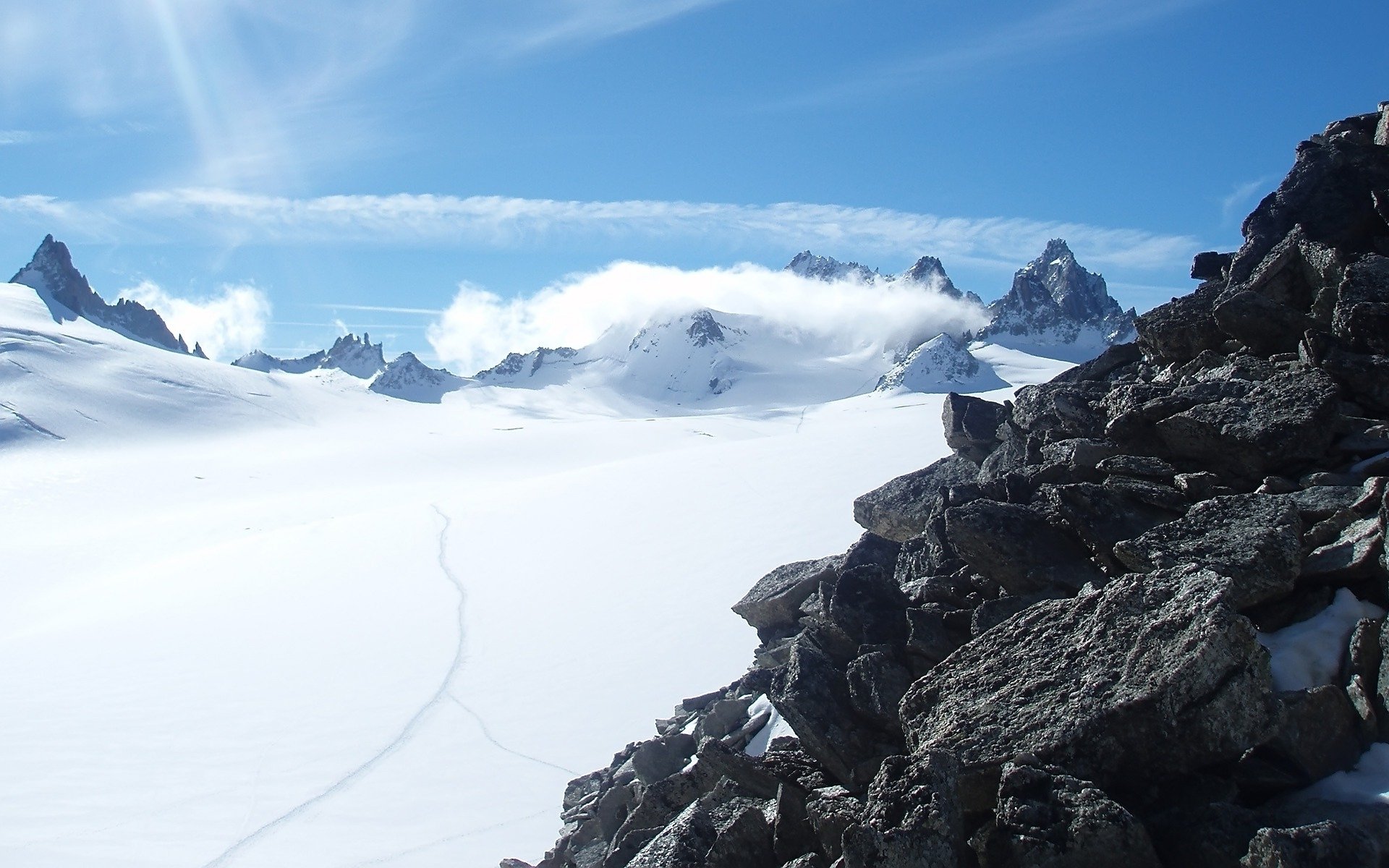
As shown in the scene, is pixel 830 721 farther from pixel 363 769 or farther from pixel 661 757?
pixel 363 769

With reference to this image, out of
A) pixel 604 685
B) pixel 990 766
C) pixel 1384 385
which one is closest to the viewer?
pixel 990 766

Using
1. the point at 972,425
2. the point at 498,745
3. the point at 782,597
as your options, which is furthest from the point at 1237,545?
the point at 498,745

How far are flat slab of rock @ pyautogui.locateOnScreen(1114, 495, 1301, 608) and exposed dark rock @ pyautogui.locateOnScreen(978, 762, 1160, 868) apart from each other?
5.92ft

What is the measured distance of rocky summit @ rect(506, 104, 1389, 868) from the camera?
5477mm

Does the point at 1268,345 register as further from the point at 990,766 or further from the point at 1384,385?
the point at 990,766

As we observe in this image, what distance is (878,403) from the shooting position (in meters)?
136

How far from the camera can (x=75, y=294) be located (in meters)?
154

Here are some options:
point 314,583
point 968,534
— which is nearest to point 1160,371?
point 968,534

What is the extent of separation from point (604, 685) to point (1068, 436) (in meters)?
9.38

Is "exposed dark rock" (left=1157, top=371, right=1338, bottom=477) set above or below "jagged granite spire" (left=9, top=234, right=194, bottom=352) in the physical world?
below

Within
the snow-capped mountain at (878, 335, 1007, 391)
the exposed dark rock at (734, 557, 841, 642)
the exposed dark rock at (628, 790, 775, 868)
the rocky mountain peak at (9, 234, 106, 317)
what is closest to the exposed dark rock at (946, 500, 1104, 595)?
the exposed dark rock at (628, 790, 775, 868)

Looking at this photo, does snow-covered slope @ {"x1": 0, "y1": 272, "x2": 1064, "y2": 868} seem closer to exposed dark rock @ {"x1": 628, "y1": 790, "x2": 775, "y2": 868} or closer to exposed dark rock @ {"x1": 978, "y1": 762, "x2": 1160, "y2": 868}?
exposed dark rock @ {"x1": 628, "y1": 790, "x2": 775, "y2": 868}

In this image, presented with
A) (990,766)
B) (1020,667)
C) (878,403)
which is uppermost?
(878,403)

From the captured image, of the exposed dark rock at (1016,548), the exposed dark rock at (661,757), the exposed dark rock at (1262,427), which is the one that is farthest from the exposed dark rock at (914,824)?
the exposed dark rock at (661,757)
